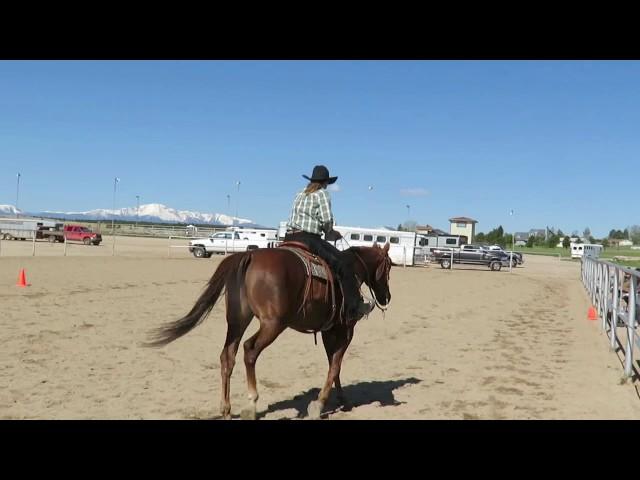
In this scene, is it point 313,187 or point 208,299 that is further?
point 313,187

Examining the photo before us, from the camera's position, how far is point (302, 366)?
7398 mm

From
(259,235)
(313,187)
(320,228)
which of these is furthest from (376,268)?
(259,235)

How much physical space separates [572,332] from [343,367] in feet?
19.7

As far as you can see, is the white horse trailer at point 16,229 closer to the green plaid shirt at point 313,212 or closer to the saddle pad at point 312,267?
the green plaid shirt at point 313,212

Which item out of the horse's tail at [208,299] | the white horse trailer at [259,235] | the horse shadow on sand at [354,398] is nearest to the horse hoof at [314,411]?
the horse shadow on sand at [354,398]

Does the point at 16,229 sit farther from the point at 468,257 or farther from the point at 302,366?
the point at 302,366

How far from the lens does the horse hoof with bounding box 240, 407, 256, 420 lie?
4.72 meters

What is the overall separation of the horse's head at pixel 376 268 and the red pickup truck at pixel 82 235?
1775 inches

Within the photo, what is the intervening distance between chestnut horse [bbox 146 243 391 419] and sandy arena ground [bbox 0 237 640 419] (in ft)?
1.78

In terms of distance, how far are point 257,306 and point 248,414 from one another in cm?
96

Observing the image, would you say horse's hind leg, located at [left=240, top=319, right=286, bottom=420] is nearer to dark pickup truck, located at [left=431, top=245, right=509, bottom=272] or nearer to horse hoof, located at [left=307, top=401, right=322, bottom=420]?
horse hoof, located at [left=307, top=401, right=322, bottom=420]

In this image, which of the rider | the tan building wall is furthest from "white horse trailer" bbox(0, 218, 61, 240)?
the tan building wall
